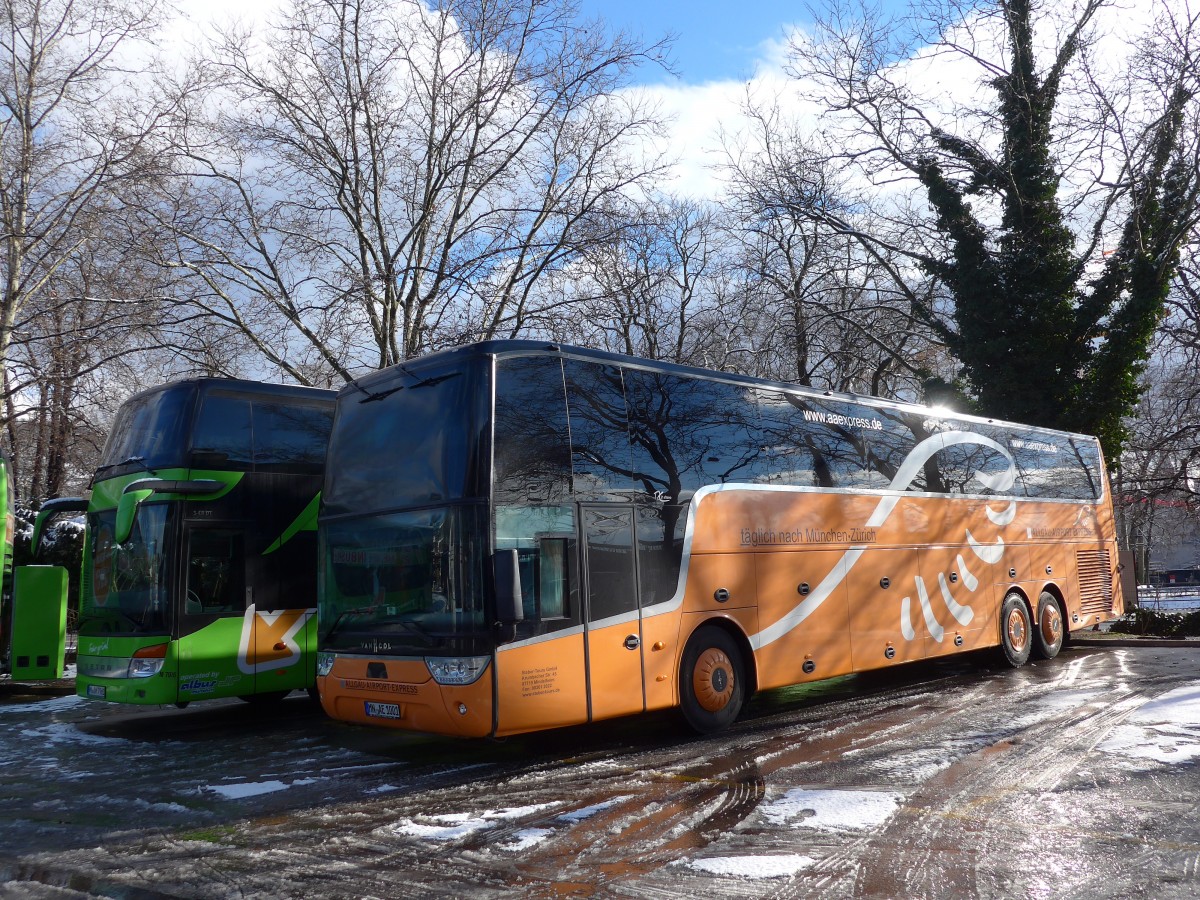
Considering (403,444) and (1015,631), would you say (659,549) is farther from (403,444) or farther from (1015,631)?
(1015,631)

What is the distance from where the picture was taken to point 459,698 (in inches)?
298

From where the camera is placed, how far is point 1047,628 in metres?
15.1

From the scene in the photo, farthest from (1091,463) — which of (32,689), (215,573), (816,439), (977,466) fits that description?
(32,689)

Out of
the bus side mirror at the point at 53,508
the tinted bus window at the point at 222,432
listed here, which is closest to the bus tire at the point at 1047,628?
the tinted bus window at the point at 222,432

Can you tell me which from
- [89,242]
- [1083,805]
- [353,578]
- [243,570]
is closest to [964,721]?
[1083,805]

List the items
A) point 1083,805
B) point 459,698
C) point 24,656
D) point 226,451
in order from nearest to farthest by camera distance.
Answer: point 1083,805 < point 459,698 < point 226,451 < point 24,656

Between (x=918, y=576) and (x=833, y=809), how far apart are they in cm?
640

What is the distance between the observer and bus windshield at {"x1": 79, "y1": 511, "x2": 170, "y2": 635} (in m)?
10.7

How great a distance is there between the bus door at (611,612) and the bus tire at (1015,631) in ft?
25.1

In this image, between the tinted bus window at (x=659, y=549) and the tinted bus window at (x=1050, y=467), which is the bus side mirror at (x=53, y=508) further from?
the tinted bus window at (x=1050, y=467)

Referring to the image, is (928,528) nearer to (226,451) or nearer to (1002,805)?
(1002,805)

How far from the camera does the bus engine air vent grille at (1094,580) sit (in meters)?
16.1

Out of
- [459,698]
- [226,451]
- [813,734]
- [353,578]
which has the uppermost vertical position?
[226,451]

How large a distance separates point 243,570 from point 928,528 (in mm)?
8493
